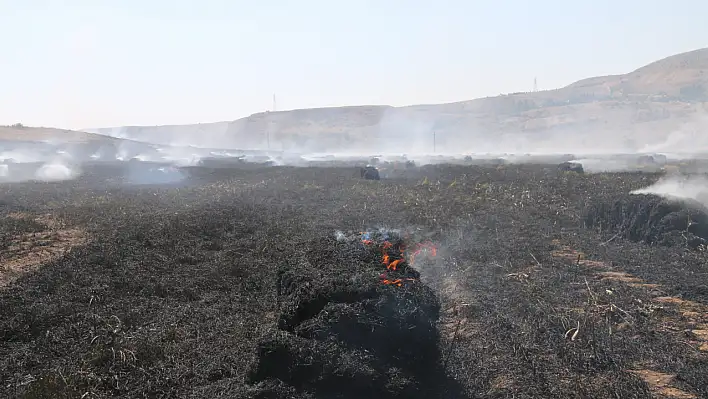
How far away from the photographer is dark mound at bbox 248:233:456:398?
4.67m

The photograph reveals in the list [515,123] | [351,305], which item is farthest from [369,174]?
[515,123]

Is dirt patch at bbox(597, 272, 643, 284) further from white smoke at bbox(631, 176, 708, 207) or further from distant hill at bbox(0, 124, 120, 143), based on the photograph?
distant hill at bbox(0, 124, 120, 143)

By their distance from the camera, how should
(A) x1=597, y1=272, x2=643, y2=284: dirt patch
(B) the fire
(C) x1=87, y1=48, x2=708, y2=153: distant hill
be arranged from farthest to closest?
(C) x1=87, y1=48, x2=708, y2=153: distant hill, (A) x1=597, y1=272, x2=643, y2=284: dirt patch, (B) the fire

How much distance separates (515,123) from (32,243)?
95.9 meters

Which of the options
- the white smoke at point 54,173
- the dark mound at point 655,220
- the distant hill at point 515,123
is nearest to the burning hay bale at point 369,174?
the dark mound at point 655,220

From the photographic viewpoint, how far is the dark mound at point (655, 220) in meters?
12.5

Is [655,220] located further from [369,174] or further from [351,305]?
[369,174]

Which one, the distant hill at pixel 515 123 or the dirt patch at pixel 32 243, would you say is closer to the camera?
the dirt patch at pixel 32 243

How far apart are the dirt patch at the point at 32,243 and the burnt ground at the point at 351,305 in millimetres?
64

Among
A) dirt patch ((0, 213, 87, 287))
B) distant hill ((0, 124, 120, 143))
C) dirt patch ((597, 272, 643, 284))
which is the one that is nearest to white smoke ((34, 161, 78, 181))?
dirt patch ((0, 213, 87, 287))

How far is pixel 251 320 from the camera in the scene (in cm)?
794

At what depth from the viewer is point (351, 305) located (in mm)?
5594

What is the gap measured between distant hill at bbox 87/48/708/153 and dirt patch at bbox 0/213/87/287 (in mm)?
80873

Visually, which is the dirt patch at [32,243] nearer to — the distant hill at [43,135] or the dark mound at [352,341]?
the dark mound at [352,341]
